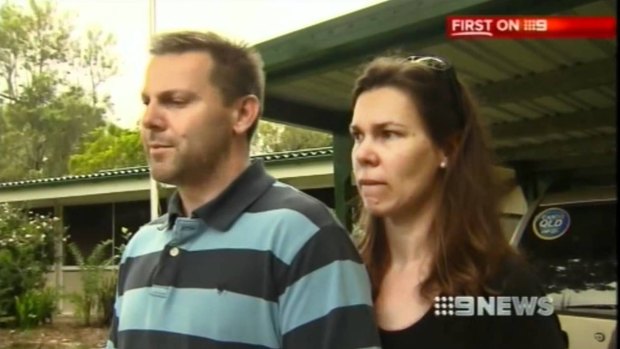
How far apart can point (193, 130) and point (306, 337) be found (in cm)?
41

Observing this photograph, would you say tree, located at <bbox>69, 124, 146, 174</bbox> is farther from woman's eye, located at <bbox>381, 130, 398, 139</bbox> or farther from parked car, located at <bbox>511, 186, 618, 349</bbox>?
woman's eye, located at <bbox>381, 130, 398, 139</bbox>

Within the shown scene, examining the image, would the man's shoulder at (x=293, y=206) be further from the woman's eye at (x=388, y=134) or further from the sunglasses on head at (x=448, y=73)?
the sunglasses on head at (x=448, y=73)

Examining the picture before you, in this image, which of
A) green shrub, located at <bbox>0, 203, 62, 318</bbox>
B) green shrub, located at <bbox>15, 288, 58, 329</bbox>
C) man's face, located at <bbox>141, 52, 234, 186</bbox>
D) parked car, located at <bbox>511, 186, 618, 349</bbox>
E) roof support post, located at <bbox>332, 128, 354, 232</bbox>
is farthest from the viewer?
green shrub, located at <bbox>0, 203, 62, 318</bbox>

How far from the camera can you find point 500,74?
391 centimetres

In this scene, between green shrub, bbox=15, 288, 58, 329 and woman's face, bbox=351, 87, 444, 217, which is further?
green shrub, bbox=15, 288, 58, 329

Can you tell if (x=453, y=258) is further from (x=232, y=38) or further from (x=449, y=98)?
(x=232, y=38)

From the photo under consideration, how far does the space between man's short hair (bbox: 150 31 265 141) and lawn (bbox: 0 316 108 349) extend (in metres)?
8.65

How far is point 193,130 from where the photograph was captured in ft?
4.68

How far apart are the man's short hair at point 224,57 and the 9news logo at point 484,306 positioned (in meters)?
0.48

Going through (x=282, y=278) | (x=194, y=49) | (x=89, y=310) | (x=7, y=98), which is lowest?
(x=89, y=310)

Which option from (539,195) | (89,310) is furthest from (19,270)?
(539,195)

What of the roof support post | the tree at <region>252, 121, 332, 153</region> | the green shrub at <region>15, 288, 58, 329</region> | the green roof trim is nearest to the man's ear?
the roof support post

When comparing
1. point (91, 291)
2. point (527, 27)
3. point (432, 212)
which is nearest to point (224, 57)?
point (432, 212)

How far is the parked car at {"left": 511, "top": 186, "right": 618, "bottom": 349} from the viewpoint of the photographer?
10.9 feet
